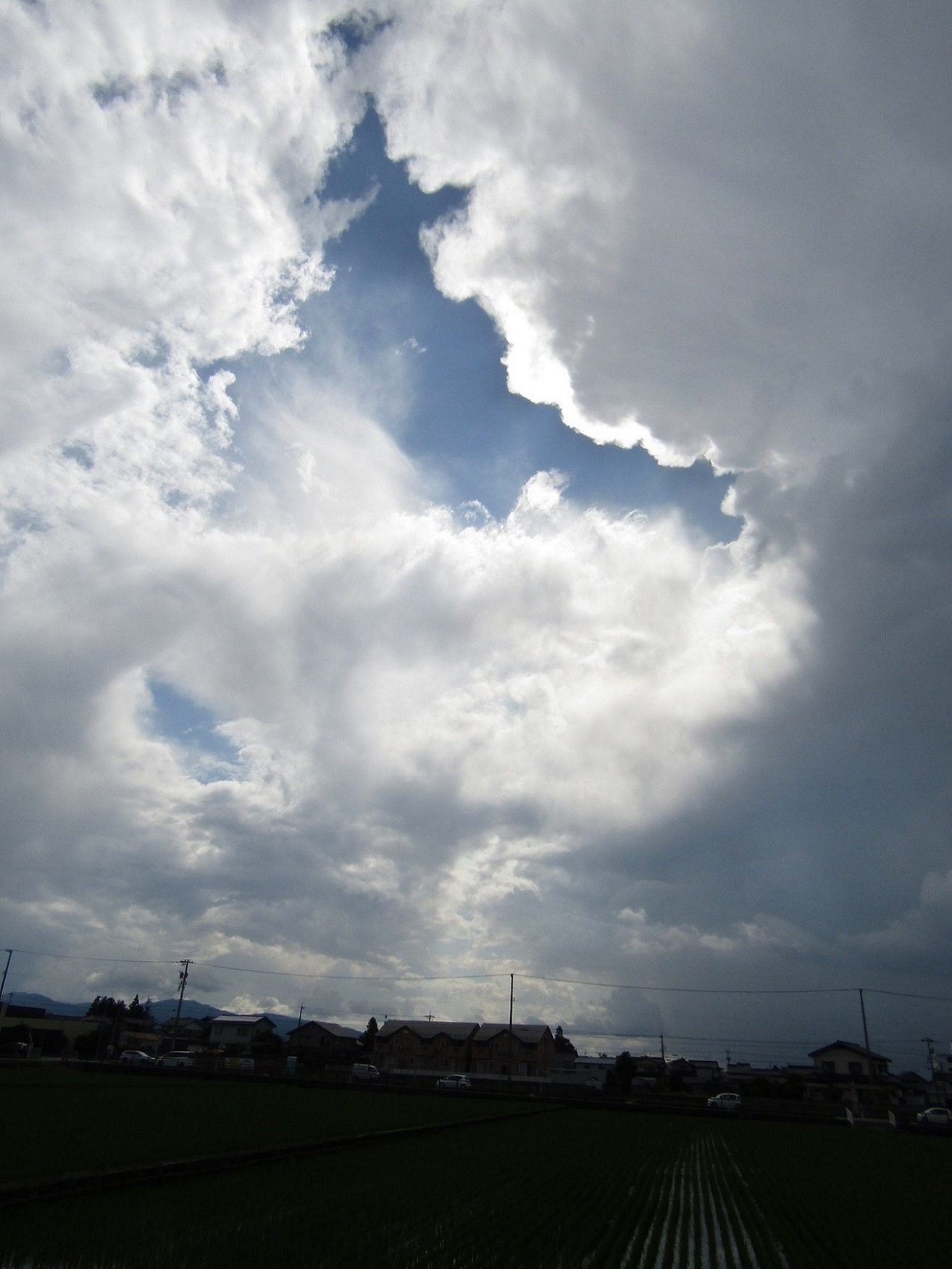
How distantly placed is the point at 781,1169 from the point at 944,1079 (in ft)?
276

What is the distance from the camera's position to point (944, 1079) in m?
90.0

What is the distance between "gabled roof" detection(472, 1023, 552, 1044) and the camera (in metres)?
89.9

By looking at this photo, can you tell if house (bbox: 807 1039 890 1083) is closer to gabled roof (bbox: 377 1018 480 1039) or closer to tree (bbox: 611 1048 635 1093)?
tree (bbox: 611 1048 635 1093)

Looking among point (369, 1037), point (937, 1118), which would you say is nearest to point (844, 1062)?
point (937, 1118)

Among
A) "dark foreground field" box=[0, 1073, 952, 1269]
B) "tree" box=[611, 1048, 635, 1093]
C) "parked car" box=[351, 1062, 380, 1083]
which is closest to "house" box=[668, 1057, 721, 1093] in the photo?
"tree" box=[611, 1048, 635, 1093]

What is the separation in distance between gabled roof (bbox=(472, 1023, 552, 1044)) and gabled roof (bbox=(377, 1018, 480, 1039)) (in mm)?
1158

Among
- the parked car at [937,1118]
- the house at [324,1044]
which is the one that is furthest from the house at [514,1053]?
the parked car at [937,1118]

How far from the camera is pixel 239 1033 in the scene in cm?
10425

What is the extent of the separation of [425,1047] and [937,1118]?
55562 mm

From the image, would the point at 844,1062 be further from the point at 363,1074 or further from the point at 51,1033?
the point at 51,1033

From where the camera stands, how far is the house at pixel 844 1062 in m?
88.2

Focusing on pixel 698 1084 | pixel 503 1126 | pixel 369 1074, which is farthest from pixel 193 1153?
pixel 698 1084

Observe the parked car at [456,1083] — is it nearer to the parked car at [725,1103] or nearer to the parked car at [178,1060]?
the parked car at [725,1103]

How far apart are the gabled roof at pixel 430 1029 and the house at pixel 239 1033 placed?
18.4 meters
